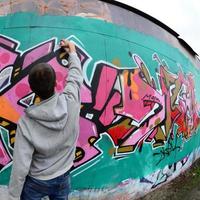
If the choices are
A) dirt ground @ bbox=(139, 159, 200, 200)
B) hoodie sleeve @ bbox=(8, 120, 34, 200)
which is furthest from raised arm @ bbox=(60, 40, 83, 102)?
dirt ground @ bbox=(139, 159, 200, 200)

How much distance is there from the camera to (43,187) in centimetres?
436

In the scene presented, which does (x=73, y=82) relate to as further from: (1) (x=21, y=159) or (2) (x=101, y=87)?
(2) (x=101, y=87)

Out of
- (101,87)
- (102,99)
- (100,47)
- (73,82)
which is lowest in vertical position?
(102,99)

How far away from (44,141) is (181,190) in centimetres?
548

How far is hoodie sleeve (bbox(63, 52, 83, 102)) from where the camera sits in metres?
4.42

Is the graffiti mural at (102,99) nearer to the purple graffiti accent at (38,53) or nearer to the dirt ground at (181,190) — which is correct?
the purple graffiti accent at (38,53)

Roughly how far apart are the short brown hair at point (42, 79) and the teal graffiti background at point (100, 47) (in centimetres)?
250

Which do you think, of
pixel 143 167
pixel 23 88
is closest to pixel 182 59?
pixel 143 167

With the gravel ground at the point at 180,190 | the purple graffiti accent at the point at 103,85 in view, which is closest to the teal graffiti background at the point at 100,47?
the purple graffiti accent at the point at 103,85

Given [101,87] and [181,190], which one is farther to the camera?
[181,190]

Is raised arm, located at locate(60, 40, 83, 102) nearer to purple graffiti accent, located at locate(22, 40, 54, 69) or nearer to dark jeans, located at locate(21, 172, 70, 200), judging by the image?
dark jeans, located at locate(21, 172, 70, 200)

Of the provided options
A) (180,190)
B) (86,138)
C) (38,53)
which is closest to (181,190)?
(180,190)

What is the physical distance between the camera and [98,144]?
6.93 metres

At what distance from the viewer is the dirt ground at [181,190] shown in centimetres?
851
